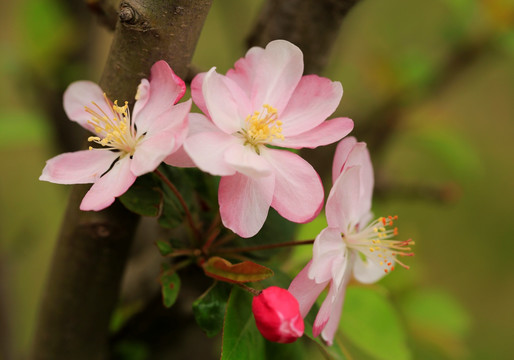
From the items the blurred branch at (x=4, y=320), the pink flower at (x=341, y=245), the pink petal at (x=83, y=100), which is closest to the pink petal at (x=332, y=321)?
the pink flower at (x=341, y=245)

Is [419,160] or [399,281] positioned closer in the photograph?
[399,281]

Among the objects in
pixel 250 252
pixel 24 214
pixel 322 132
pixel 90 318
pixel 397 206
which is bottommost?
pixel 24 214

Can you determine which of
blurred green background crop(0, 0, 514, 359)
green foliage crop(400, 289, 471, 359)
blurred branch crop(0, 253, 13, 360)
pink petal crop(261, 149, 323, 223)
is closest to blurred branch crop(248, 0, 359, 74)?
blurred green background crop(0, 0, 514, 359)

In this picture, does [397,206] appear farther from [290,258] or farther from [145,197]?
[145,197]

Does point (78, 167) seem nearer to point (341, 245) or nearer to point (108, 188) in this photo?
point (108, 188)

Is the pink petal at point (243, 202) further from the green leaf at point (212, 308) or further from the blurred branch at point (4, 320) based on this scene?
the blurred branch at point (4, 320)

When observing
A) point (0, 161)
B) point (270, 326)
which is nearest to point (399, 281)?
point (270, 326)
